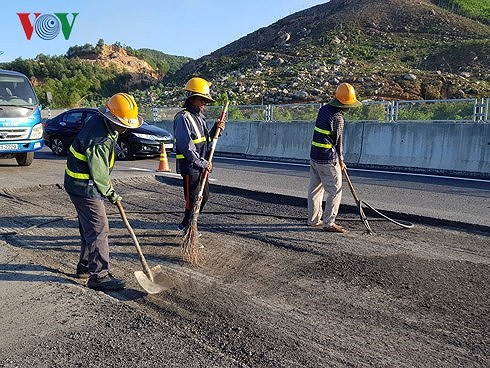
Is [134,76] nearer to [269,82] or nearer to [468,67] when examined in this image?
[269,82]

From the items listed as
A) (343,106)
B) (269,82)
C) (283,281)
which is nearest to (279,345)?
(283,281)

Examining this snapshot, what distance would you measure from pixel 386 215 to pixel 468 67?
3850 cm

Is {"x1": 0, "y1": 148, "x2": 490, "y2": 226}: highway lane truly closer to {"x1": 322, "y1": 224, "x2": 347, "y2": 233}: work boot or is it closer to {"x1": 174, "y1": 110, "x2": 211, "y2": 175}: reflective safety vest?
{"x1": 322, "y1": 224, "x2": 347, "y2": 233}: work boot

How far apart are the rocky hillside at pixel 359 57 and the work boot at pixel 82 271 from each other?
31602 millimetres

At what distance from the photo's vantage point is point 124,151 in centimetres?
1495

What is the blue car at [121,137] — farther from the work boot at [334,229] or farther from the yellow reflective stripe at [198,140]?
the work boot at [334,229]

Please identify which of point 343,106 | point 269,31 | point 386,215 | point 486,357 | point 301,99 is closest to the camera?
point 486,357

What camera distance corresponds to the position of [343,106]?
6406mm

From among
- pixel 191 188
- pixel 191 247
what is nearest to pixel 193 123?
pixel 191 188

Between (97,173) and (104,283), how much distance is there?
39.6 inches

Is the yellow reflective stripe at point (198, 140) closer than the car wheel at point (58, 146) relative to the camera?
Yes

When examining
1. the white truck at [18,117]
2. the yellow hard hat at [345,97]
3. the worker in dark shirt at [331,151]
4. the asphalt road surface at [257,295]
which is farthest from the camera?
the white truck at [18,117]

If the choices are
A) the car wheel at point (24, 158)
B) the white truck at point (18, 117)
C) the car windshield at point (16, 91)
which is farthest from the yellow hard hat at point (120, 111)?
the car wheel at point (24, 158)

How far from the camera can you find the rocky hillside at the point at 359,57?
36.8m
